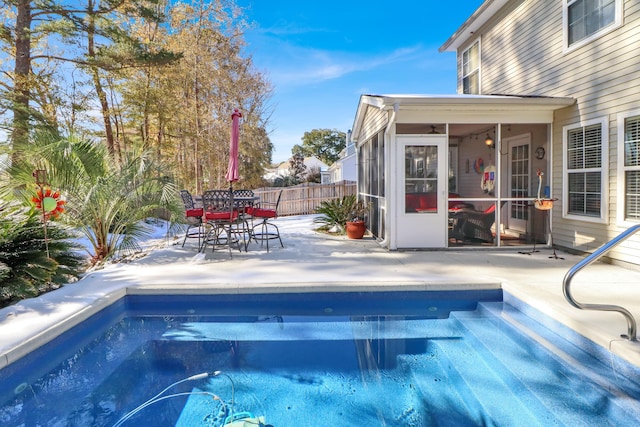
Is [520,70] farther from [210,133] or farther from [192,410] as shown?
[210,133]

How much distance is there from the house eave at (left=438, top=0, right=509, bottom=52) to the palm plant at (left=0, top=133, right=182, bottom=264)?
738cm

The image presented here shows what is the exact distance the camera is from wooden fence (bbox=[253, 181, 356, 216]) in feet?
50.2

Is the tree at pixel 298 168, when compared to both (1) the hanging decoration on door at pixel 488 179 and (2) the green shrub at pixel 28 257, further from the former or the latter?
(2) the green shrub at pixel 28 257

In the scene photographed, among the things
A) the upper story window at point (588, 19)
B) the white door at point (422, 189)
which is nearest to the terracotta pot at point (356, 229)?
the white door at point (422, 189)

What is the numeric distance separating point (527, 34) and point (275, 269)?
650 centimetres

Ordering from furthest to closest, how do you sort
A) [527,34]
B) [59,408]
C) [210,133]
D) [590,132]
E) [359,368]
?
[210,133], [527,34], [590,132], [359,368], [59,408]

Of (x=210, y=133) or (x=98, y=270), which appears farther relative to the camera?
(x=210, y=133)

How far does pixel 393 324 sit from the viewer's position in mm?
3898

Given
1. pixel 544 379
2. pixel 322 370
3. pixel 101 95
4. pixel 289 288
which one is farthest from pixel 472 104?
pixel 101 95

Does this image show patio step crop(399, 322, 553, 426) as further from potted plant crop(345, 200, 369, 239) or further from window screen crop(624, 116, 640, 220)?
potted plant crop(345, 200, 369, 239)

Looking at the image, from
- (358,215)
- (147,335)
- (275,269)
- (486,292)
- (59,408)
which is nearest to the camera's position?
(59,408)

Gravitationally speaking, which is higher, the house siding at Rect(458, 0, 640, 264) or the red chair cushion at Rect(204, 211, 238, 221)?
the house siding at Rect(458, 0, 640, 264)

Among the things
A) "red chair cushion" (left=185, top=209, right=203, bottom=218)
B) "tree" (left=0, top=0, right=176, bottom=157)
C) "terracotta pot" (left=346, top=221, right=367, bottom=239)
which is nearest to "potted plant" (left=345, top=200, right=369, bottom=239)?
"terracotta pot" (left=346, top=221, right=367, bottom=239)

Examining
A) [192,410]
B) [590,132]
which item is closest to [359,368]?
[192,410]
